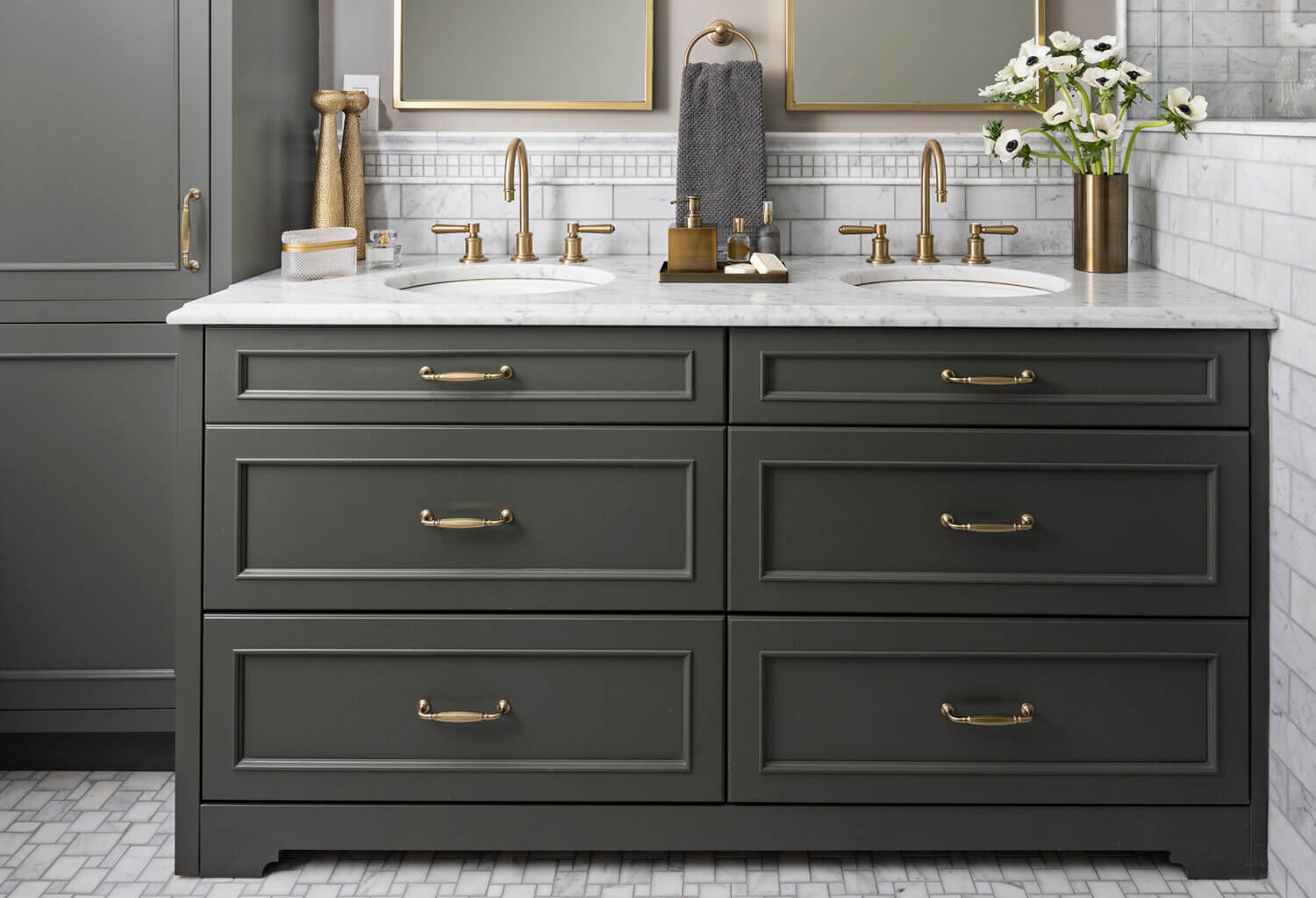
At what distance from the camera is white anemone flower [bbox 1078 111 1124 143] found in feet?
7.70

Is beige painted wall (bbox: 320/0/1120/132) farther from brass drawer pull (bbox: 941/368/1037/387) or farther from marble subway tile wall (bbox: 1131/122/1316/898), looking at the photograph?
brass drawer pull (bbox: 941/368/1037/387)

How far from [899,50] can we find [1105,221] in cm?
60

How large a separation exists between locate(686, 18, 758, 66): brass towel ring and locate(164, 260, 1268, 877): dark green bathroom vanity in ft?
3.07

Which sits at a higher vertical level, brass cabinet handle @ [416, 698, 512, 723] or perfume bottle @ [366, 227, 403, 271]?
perfume bottle @ [366, 227, 403, 271]

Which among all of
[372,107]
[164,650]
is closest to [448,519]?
[164,650]

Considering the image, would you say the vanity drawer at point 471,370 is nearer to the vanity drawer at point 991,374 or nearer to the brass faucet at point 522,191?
the vanity drawer at point 991,374

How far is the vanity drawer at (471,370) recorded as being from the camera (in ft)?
6.48

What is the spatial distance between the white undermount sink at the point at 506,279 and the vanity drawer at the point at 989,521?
0.70m

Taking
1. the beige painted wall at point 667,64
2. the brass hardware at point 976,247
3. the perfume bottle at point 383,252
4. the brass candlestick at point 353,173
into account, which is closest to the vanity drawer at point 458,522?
the perfume bottle at point 383,252

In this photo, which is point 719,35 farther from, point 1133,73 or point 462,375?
point 462,375

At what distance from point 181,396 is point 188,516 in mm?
189

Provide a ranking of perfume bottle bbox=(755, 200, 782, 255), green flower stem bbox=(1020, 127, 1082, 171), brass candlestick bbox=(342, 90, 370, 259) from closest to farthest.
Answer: green flower stem bbox=(1020, 127, 1082, 171) → perfume bottle bbox=(755, 200, 782, 255) → brass candlestick bbox=(342, 90, 370, 259)

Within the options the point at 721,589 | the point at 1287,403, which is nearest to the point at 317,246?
the point at 721,589

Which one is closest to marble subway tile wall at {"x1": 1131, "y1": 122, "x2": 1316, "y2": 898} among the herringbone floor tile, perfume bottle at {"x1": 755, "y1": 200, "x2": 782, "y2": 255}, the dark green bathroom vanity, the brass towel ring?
the dark green bathroom vanity
